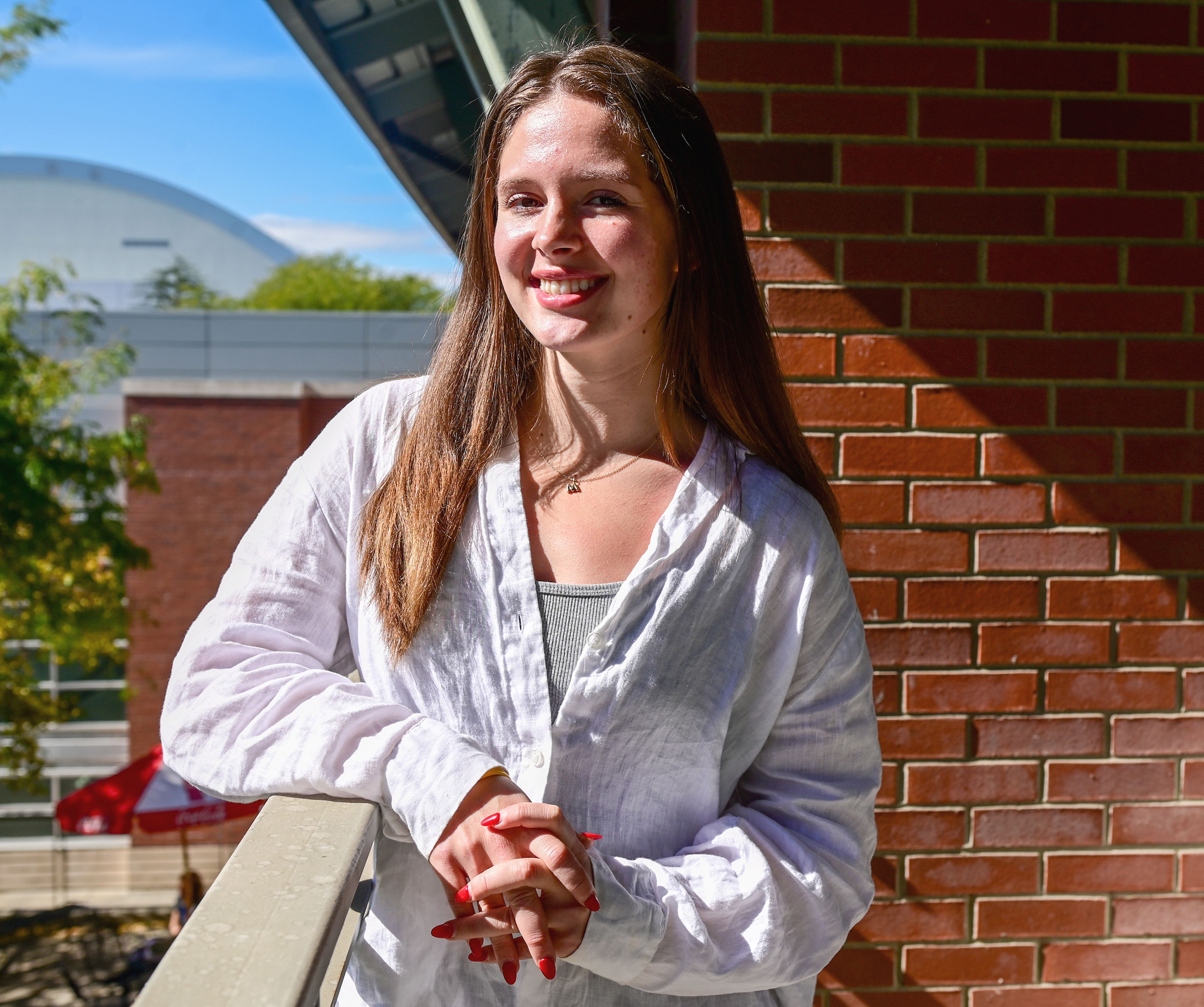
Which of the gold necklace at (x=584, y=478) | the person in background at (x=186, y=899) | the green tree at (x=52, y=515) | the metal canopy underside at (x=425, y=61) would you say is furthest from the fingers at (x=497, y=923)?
the person in background at (x=186, y=899)

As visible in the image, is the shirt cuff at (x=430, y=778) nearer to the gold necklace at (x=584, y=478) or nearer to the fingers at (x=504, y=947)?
the fingers at (x=504, y=947)

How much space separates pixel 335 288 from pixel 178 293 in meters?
7.36

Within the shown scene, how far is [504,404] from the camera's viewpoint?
1.53 m

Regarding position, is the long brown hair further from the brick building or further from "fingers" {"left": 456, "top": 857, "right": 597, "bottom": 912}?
the brick building

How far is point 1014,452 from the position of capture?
6.92 ft

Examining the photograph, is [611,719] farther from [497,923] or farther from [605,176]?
[605,176]

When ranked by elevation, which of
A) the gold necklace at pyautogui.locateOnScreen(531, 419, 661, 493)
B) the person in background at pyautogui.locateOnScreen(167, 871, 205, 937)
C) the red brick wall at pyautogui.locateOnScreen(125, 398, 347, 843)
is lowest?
the person in background at pyautogui.locateOnScreen(167, 871, 205, 937)

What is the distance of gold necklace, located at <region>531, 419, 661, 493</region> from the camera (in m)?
1.49

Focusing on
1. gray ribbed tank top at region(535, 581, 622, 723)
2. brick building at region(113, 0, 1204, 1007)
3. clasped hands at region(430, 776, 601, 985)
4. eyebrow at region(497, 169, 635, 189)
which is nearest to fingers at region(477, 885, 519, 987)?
clasped hands at region(430, 776, 601, 985)

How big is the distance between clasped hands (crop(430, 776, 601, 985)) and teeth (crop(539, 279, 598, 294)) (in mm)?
598

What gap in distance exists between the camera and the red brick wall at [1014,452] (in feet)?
6.77

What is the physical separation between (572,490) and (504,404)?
0.54 feet

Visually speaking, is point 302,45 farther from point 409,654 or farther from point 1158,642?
point 1158,642

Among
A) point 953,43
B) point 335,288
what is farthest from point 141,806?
point 335,288
